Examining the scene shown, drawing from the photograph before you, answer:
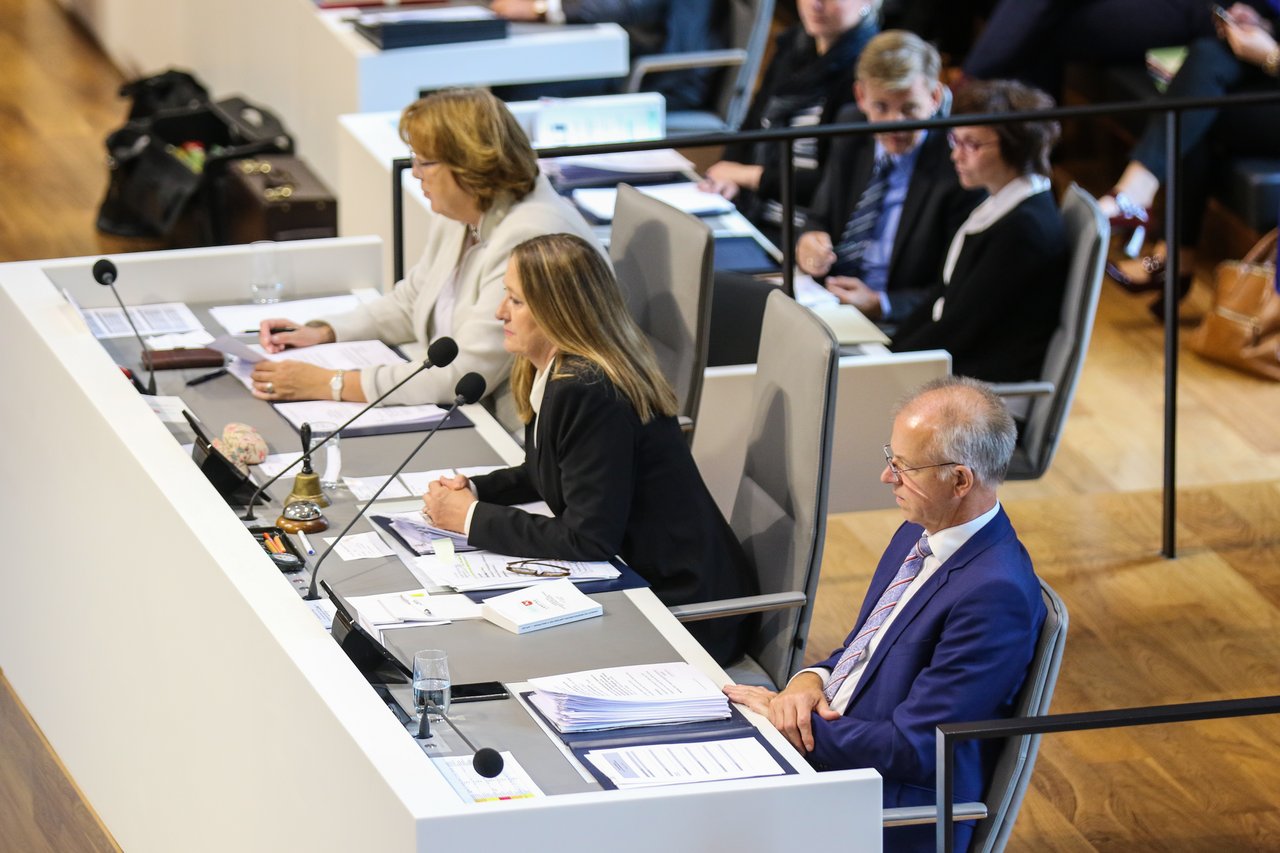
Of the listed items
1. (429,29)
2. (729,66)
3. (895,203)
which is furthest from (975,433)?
(729,66)

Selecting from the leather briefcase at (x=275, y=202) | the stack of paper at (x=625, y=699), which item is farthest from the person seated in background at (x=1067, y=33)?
the stack of paper at (x=625, y=699)

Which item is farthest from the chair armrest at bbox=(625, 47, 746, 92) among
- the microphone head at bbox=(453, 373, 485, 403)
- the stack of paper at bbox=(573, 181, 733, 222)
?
the microphone head at bbox=(453, 373, 485, 403)

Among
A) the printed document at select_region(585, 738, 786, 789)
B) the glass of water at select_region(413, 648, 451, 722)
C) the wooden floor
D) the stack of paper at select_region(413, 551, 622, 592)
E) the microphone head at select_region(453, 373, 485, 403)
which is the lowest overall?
the wooden floor

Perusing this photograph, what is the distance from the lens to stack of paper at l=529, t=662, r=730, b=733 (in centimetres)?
250

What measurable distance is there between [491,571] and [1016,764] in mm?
853

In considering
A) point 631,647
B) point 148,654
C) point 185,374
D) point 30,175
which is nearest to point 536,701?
point 631,647

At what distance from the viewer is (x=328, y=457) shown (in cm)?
332

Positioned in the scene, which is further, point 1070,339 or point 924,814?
point 1070,339

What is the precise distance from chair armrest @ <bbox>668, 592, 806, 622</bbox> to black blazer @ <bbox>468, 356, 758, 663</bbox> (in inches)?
3.3

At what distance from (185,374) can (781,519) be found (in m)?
1.25

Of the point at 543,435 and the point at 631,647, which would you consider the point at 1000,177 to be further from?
the point at 631,647

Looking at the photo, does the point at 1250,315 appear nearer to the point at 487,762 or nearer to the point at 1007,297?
the point at 1007,297

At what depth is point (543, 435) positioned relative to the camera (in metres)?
3.08

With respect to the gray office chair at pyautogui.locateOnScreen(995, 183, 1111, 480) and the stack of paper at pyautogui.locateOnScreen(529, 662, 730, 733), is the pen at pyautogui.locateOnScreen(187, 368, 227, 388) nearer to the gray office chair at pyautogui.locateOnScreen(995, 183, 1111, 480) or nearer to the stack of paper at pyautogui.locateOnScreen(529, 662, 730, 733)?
the stack of paper at pyautogui.locateOnScreen(529, 662, 730, 733)
